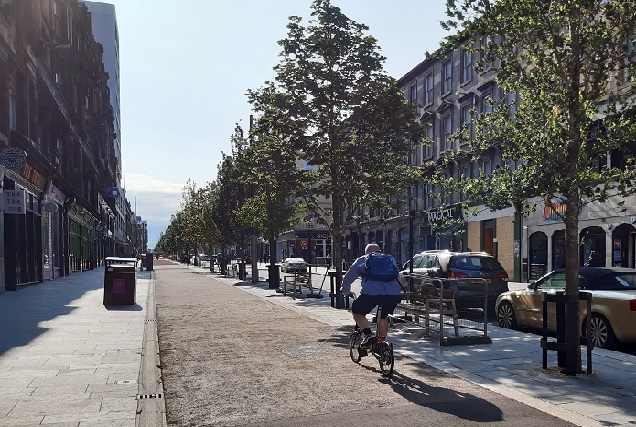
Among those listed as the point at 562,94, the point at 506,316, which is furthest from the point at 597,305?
the point at 562,94

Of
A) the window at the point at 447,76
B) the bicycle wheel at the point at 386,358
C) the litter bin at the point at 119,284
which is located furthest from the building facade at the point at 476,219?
the bicycle wheel at the point at 386,358

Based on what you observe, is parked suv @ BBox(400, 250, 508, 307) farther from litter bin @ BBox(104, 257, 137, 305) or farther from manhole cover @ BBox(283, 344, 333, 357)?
litter bin @ BBox(104, 257, 137, 305)

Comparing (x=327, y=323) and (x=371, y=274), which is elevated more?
(x=371, y=274)

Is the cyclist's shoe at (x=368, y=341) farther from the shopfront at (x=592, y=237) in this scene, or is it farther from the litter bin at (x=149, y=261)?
the litter bin at (x=149, y=261)

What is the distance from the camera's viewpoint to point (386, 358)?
306 inches

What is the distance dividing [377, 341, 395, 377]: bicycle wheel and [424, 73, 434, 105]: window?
36.7 m

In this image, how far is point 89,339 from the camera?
10867mm

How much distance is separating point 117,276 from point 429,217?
27.2 meters

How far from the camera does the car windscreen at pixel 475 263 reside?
15.1 meters

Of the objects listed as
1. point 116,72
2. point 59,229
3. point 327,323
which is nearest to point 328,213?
point 327,323

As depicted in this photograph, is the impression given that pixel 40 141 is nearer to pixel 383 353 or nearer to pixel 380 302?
pixel 380 302

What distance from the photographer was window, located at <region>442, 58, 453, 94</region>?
39.1 meters

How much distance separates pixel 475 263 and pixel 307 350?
6.76 metres

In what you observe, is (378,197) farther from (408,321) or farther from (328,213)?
(408,321)
